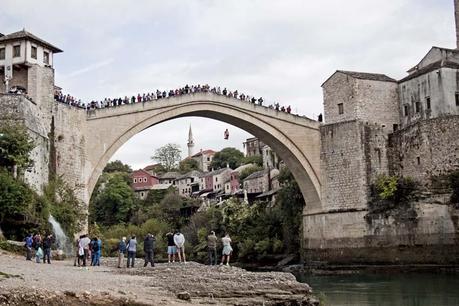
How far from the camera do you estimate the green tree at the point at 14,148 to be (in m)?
22.6

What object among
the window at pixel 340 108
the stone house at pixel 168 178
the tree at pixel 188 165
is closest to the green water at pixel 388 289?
the window at pixel 340 108

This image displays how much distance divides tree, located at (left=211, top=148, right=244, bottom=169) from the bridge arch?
57.7 m

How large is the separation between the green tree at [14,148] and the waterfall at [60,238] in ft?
8.19

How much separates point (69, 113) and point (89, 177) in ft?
9.56

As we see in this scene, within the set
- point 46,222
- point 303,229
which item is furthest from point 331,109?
point 46,222

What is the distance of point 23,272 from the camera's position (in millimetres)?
13930

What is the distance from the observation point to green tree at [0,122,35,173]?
2256 cm

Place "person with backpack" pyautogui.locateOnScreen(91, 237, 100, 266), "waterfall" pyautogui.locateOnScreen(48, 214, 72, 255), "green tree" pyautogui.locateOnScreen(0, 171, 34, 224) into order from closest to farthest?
"person with backpack" pyautogui.locateOnScreen(91, 237, 100, 266)
"green tree" pyautogui.locateOnScreen(0, 171, 34, 224)
"waterfall" pyautogui.locateOnScreen(48, 214, 72, 255)

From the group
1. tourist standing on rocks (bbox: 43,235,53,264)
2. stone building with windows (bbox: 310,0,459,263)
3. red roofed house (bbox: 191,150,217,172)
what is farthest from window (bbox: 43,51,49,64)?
red roofed house (bbox: 191,150,217,172)

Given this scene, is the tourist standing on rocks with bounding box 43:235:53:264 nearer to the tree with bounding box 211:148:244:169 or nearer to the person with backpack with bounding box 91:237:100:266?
the person with backpack with bounding box 91:237:100:266

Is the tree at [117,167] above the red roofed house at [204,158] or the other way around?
the other way around

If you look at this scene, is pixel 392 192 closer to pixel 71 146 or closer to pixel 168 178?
pixel 71 146

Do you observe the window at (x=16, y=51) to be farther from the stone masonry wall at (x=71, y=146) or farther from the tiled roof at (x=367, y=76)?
the tiled roof at (x=367, y=76)

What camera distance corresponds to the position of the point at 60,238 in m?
24.6
